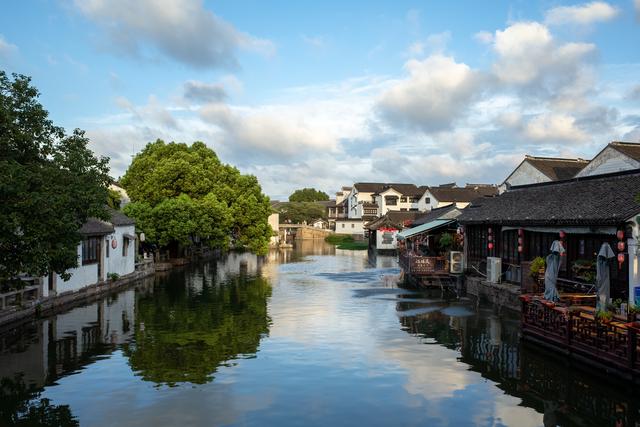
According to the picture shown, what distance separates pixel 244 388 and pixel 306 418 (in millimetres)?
2832

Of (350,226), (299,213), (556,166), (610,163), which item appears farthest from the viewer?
(299,213)

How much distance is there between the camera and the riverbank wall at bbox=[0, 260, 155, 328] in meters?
24.1

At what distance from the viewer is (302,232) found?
400 feet

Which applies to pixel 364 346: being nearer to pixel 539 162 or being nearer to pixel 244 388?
pixel 244 388

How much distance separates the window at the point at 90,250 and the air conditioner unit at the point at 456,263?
75.4 feet

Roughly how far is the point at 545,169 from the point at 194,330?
43.4 metres

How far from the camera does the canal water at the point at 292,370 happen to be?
13883 mm

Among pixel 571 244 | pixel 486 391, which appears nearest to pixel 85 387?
pixel 486 391

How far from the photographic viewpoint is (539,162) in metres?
57.4

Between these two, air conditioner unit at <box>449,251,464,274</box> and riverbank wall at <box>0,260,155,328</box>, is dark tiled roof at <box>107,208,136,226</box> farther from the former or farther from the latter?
air conditioner unit at <box>449,251,464,274</box>

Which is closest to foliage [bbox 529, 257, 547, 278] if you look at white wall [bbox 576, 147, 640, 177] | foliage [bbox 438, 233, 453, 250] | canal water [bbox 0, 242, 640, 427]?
canal water [bbox 0, 242, 640, 427]

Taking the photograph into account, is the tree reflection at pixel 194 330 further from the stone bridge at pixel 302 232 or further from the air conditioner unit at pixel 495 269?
the stone bridge at pixel 302 232

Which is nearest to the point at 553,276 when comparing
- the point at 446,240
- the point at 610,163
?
the point at 446,240

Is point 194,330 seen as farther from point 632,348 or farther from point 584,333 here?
point 632,348
